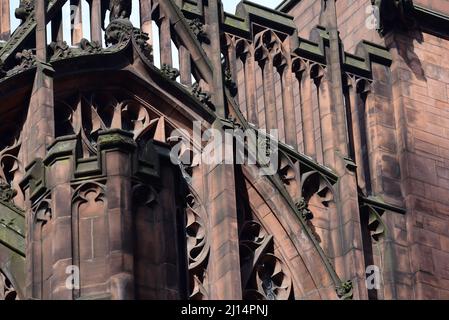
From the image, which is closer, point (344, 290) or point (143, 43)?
point (344, 290)

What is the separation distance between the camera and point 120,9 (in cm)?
3541

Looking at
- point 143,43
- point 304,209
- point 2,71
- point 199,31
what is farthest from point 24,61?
point 304,209

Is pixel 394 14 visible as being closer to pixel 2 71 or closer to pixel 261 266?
pixel 261 266

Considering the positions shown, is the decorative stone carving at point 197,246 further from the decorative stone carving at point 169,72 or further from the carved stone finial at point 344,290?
the carved stone finial at point 344,290

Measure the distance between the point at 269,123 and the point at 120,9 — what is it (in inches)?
102

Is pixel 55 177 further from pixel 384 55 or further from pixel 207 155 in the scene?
pixel 384 55

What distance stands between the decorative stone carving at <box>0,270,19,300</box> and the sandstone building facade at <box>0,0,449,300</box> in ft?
0.15

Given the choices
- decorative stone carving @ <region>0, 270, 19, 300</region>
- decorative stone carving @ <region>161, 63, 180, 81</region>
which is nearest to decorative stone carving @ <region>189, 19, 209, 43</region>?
decorative stone carving @ <region>161, 63, 180, 81</region>

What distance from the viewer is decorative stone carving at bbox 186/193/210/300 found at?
112 feet

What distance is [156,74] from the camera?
35.1 metres

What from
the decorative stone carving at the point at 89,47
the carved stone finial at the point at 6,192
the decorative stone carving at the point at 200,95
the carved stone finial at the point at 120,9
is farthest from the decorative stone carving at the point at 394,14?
the carved stone finial at the point at 6,192

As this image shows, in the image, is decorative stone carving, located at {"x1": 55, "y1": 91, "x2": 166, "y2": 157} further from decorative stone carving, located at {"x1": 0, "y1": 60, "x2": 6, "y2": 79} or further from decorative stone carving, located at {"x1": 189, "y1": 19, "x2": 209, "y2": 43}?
decorative stone carving, located at {"x1": 189, "y1": 19, "x2": 209, "y2": 43}

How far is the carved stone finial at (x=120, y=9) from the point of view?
116 feet
